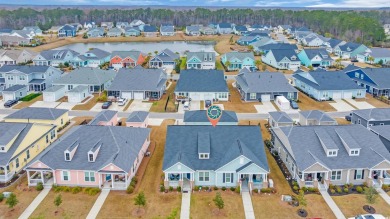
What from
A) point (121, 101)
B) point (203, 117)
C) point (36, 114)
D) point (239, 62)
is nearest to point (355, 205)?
point (203, 117)

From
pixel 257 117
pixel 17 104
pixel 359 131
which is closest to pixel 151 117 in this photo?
pixel 257 117

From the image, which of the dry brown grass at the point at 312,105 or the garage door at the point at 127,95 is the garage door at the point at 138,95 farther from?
the dry brown grass at the point at 312,105

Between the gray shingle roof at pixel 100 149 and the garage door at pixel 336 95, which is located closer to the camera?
the gray shingle roof at pixel 100 149

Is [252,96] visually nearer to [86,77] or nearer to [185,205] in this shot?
[86,77]

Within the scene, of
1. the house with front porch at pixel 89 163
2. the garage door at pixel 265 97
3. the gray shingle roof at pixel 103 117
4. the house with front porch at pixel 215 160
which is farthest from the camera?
the garage door at pixel 265 97

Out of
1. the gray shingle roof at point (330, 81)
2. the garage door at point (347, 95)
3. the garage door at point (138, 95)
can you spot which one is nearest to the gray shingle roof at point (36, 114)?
the garage door at point (138, 95)

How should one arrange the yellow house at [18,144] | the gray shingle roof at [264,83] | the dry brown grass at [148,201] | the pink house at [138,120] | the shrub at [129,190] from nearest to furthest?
the dry brown grass at [148,201] → the shrub at [129,190] → the yellow house at [18,144] → the pink house at [138,120] → the gray shingle roof at [264,83]
